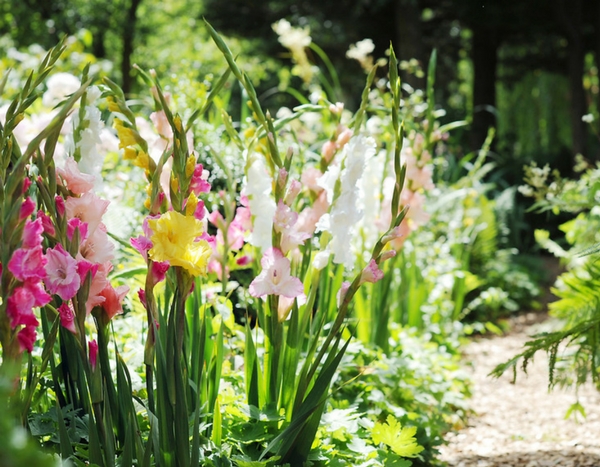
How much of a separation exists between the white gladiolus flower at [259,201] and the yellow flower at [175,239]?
0.53 m

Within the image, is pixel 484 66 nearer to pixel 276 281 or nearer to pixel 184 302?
pixel 276 281

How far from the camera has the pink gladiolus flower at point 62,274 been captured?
1147 millimetres

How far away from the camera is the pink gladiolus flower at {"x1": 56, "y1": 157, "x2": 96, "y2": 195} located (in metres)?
1.31

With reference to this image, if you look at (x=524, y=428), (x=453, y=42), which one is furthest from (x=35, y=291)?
(x=453, y=42)

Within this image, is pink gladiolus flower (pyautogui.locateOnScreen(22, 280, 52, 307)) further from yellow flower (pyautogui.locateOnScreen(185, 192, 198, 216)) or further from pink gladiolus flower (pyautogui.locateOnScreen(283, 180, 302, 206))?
pink gladiolus flower (pyautogui.locateOnScreen(283, 180, 302, 206))

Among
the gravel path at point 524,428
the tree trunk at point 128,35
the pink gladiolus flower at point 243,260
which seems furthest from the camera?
the tree trunk at point 128,35

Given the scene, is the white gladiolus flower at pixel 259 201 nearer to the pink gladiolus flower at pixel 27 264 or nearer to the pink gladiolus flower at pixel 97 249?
the pink gladiolus flower at pixel 97 249

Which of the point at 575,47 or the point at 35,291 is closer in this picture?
the point at 35,291

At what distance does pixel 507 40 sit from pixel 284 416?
10.7 metres

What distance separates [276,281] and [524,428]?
1713mm

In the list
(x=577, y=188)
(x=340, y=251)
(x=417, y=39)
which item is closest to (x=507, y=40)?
(x=417, y=39)

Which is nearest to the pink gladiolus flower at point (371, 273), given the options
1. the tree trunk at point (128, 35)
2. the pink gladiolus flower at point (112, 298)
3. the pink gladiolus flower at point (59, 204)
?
the pink gladiolus flower at point (112, 298)

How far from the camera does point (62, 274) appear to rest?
3.84 ft

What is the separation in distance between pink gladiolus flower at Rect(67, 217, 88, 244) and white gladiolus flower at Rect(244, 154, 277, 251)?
57 cm
